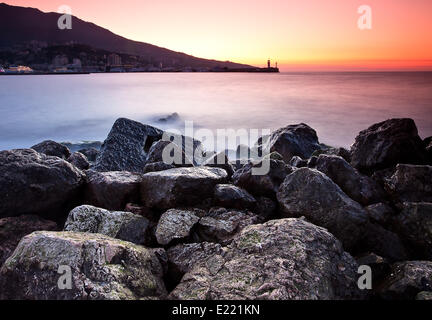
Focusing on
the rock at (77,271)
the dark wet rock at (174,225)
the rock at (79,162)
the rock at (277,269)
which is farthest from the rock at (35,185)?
the rock at (277,269)

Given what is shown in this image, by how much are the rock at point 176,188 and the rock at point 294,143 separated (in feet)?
12.4

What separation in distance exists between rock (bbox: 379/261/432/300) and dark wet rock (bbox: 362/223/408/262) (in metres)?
0.44

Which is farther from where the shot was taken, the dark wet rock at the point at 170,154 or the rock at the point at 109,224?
the dark wet rock at the point at 170,154

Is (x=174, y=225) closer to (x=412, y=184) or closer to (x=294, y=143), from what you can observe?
(x=412, y=184)

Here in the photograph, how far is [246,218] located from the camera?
3793 mm

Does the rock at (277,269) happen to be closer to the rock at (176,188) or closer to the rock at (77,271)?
the rock at (77,271)

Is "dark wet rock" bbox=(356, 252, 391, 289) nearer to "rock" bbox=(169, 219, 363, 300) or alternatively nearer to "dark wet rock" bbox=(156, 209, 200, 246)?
"rock" bbox=(169, 219, 363, 300)

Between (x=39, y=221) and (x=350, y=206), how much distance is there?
3472 mm

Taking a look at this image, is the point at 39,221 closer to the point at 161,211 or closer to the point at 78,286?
the point at 161,211

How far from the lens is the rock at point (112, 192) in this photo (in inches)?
165
